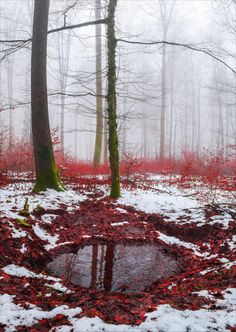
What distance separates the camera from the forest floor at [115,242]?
9.55 ft

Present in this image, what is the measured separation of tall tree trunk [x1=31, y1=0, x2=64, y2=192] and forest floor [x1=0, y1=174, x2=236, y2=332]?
513 mm

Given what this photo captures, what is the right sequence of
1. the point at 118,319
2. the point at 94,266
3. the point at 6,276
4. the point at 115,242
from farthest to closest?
the point at 115,242 < the point at 94,266 < the point at 6,276 < the point at 118,319

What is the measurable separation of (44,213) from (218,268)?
3965 mm

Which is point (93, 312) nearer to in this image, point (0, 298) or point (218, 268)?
point (0, 298)

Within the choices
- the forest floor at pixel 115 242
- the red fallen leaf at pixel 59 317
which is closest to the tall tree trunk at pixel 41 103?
the forest floor at pixel 115 242

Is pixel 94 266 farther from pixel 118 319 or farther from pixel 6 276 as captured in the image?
pixel 118 319

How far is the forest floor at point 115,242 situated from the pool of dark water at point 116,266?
0.50ft

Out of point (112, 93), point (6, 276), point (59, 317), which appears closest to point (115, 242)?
point (6, 276)

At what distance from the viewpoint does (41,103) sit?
811 centimetres

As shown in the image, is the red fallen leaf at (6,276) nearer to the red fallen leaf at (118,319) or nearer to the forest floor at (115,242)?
the forest floor at (115,242)

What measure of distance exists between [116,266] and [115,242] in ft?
3.08

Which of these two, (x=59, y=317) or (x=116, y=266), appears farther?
(x=116, y=266)

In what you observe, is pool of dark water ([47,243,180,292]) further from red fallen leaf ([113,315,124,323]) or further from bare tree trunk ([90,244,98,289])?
red fallen leaf ([113,315,124,323])

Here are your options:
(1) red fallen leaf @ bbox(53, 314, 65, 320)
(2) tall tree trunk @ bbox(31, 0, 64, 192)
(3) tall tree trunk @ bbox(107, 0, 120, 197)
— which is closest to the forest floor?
(1) red fallen leaf @ bbox(53, 314, 65, 320)
